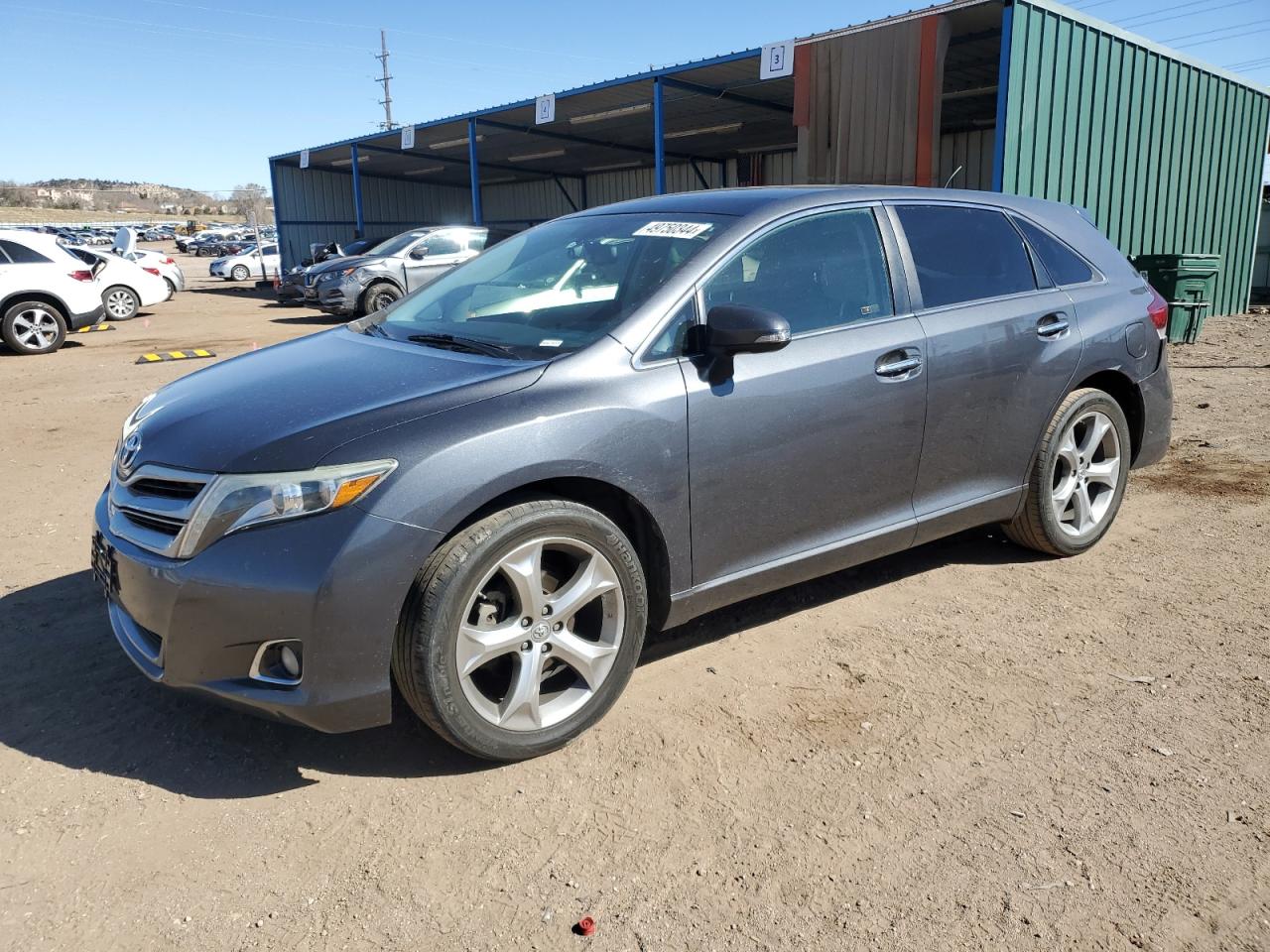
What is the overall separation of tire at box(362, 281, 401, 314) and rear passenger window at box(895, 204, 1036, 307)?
13458 millimetres

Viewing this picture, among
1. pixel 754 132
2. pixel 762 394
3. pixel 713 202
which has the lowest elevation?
pixel 762 394

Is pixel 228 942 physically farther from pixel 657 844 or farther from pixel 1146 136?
pixel 1146 136

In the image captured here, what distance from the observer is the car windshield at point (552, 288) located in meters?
3.19

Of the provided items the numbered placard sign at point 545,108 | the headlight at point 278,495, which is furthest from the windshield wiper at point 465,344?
the numbered placard sign at point 545,108

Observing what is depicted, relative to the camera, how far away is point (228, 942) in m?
2.15

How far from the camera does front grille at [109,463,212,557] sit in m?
2.61

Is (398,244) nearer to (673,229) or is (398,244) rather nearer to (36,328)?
(36,328)

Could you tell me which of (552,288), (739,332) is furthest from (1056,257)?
(552,288)

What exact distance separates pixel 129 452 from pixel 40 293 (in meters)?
11.9

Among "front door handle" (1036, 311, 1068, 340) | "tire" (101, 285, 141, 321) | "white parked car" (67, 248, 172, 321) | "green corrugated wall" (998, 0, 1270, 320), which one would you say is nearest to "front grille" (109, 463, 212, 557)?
"front door handle" (1036, 311, 1068, 340)

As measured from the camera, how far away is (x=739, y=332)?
2961 millimetres

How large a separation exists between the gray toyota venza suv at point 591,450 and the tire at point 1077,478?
0.05 feet

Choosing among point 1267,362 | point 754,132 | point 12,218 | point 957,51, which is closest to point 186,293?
point 754,132

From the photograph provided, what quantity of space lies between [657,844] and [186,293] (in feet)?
91.8
